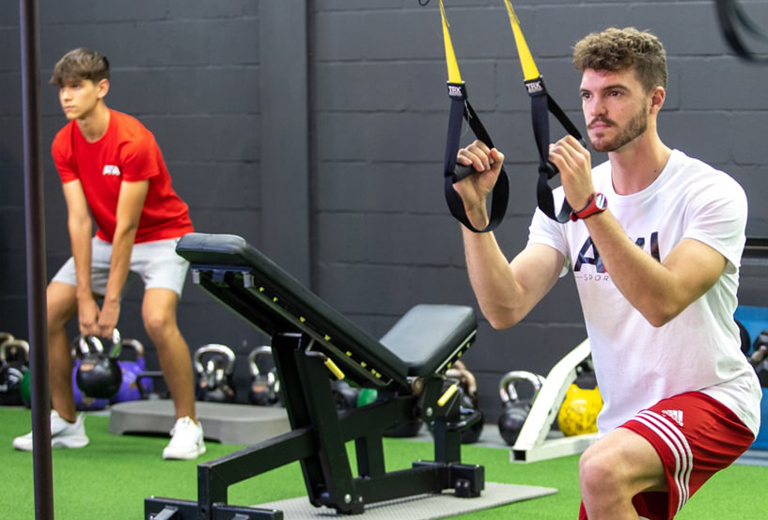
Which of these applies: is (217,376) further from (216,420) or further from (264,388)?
(216,420)

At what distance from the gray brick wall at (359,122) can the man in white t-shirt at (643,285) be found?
96.5 inches

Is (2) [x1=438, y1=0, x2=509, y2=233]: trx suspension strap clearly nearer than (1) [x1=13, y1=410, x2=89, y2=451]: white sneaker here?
Yes

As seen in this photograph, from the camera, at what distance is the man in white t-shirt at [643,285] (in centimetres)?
221

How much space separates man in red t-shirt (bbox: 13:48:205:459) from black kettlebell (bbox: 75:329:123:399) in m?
0.08

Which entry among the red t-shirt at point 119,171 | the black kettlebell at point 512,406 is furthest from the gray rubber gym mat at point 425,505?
the red t-shirt at point 119,171

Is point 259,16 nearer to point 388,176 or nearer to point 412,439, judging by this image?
point 388,176

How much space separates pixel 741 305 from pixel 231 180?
8.03 ft

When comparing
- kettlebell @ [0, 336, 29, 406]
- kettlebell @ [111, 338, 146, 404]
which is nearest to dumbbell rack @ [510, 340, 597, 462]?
kettlebell @ [111, 338, 146, 404]

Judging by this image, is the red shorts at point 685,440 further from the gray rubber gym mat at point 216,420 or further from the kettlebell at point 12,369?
the kettlebell at point 12,369

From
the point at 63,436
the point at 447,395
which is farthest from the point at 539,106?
the point at 63,436

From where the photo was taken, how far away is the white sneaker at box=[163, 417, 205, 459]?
4.51 m

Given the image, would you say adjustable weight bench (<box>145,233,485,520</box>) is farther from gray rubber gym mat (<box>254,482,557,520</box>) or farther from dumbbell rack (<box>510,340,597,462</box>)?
dumbbell rack (<box>510,340,597,462</box>)

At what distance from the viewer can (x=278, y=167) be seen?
5.52m

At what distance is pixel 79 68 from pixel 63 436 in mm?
1448
